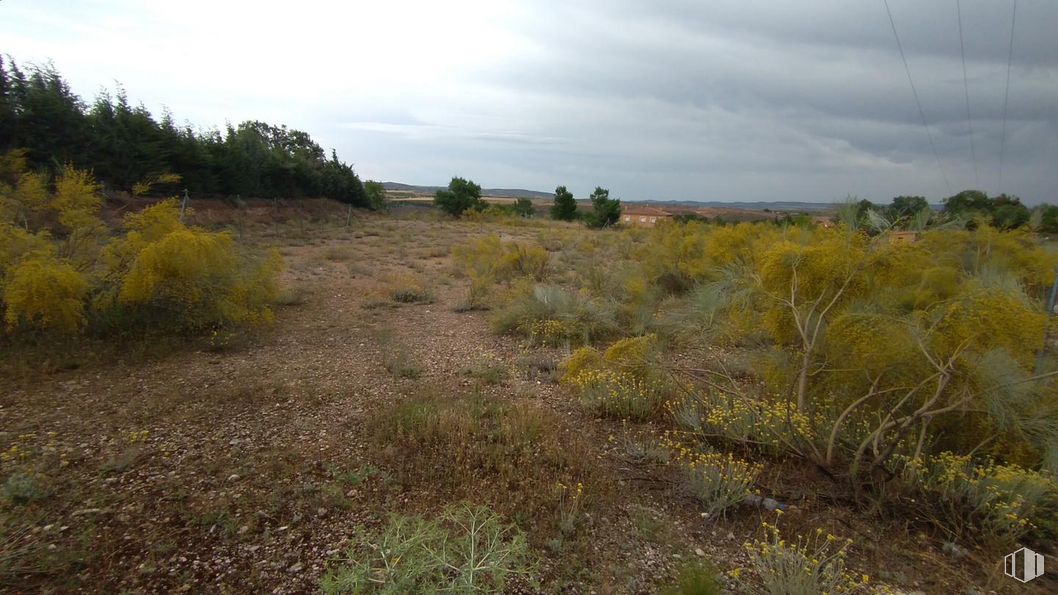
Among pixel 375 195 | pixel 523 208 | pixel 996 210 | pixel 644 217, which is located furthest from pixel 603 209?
pixel 996 210

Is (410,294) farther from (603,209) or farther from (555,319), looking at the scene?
(603,209)

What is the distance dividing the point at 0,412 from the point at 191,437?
6.52ft

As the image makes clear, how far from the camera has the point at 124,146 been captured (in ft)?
61.9

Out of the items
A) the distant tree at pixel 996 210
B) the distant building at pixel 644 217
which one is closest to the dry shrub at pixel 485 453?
the distant tree at pixel 996 210

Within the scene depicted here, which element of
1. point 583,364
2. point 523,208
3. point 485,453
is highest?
point 523,208

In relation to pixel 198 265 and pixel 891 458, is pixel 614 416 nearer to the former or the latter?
pixel 891 458

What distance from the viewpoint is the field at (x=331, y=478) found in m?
3.03

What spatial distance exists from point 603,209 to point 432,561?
1586 inches

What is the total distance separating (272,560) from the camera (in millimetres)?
3027

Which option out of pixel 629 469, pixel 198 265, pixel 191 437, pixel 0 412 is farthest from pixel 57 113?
pixel 629 469

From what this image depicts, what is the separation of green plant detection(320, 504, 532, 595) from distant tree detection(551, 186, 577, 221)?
43.9 meters

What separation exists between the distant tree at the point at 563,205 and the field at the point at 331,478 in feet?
133

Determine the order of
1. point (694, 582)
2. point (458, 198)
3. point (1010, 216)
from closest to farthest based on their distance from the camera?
point (694, 582), point (1010, 216), point (458, 198)

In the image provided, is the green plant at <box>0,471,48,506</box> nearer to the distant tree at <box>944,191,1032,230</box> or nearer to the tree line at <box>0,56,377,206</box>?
the tree line at <box>0,56,377,206</box>
